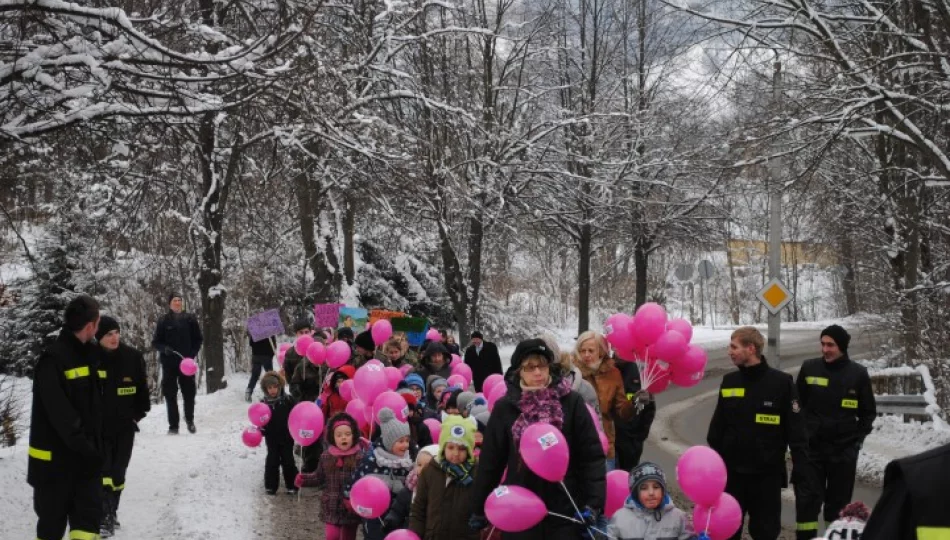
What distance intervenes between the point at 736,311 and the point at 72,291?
41900 mm

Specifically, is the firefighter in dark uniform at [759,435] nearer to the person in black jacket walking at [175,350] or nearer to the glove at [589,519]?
the glove at [589,519]

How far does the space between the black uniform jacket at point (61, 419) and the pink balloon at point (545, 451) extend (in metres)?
3.19

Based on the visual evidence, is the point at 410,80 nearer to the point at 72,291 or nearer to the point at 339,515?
the point at 72,291

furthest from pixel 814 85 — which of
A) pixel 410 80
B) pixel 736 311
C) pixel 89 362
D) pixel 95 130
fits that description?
pixel 736 311

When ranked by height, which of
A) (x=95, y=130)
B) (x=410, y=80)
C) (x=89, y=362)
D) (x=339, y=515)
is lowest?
(x=339, y=515)

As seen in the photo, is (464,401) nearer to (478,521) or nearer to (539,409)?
(478,521)

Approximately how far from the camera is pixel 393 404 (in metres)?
7.86

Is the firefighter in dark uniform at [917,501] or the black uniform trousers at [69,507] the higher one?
the firefighter in dark uniform at [917,501]

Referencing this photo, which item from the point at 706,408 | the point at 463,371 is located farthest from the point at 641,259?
the point at 463,371

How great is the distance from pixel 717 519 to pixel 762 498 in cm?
121

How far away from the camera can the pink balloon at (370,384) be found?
29.0ft

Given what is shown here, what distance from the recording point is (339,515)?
755cm

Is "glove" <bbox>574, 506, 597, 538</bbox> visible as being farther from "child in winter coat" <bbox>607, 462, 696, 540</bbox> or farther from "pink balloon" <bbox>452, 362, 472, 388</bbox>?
"pink balloon" <bbox>452, 362, 472, 388</bbox>

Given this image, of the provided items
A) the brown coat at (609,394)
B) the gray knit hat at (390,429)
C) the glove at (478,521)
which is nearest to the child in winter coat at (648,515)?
the glove at (478,521)
